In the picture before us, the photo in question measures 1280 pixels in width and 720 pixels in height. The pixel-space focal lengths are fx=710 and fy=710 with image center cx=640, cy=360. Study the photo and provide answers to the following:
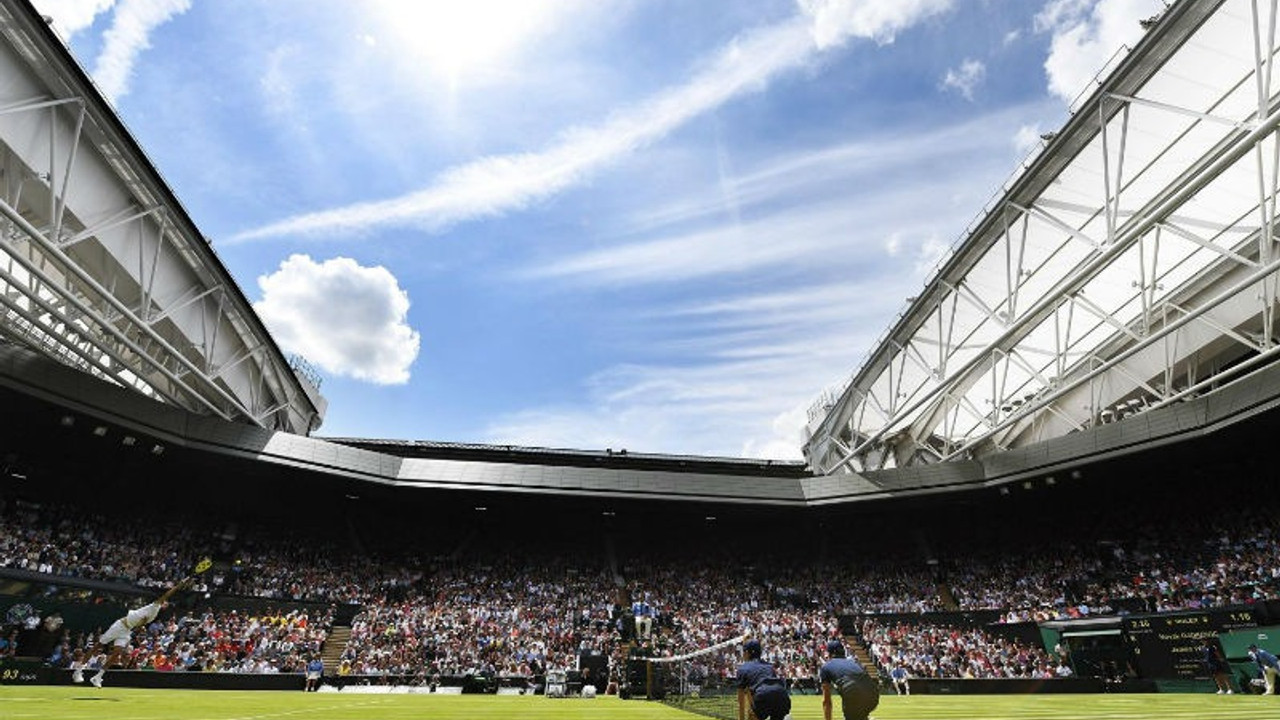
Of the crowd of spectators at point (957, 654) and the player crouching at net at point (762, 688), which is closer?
the player crouching at net at point (762, 688)

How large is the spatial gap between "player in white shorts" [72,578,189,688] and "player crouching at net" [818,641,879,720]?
1342 centimetres

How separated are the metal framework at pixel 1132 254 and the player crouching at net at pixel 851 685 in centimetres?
1629

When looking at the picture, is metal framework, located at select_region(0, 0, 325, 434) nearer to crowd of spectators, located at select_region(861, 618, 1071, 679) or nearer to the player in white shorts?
the player in white shorts

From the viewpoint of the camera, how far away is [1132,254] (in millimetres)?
26406

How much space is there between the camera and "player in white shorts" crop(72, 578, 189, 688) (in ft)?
50.4

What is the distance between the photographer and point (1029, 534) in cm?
4012

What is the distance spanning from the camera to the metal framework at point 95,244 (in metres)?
17.8

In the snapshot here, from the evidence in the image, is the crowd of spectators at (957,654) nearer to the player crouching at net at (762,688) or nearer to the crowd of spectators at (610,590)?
the crowd of spectators at (610,590)

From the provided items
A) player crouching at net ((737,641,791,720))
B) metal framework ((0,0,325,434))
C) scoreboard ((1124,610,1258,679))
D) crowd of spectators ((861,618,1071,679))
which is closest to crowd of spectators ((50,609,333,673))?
metal framework ((0,0,325,434))

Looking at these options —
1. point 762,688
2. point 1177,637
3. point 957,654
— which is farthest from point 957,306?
point 762,688

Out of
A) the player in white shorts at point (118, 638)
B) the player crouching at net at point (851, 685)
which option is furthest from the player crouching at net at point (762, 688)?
the player in white shorts at point (118, 638)

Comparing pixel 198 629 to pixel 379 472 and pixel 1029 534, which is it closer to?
pixel 379 472

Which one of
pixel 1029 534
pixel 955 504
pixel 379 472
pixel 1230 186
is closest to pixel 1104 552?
pixel 1029 534

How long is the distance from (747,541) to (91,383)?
3539cm
